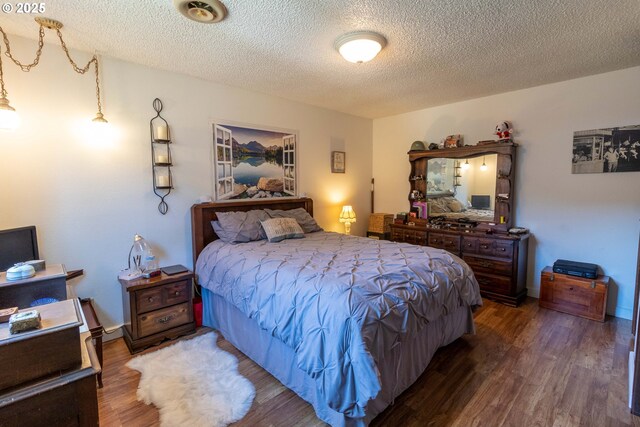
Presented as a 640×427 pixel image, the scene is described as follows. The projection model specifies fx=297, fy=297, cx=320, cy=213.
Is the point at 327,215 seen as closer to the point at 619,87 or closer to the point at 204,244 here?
the point at 204,244

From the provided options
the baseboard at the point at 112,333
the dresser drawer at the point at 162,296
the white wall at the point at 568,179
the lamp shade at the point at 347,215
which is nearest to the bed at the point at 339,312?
the dresser drawer at the point at 162,296

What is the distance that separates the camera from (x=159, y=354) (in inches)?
97.2

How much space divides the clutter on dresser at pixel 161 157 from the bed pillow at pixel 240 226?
1.80 feet

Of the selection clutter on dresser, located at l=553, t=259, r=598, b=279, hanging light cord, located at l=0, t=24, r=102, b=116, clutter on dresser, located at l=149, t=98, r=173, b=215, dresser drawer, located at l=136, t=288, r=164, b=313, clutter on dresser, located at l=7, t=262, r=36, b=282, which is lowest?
dresser drawer, located at l=136, t=288, r=164, b=313

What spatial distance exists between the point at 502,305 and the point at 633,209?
1.59 m

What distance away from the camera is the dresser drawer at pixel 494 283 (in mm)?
3422

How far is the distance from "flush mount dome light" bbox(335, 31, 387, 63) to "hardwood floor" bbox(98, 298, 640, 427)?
2.50 metres

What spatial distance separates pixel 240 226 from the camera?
122 inches

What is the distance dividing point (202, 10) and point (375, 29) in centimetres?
119

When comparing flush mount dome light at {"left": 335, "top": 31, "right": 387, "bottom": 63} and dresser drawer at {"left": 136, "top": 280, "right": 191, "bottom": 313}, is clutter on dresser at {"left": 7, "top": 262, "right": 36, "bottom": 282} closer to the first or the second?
dresser drawer at {"left": 136, "top": 280, "right": 191, "bottom": 313}

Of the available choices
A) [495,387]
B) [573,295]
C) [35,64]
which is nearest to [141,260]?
[35,64]

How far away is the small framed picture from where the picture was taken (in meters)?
4.59

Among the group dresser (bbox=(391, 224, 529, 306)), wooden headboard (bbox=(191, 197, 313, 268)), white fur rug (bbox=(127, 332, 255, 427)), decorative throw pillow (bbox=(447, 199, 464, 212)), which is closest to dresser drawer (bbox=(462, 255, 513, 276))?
dresser (bbox=(391, 224, 529, 306))

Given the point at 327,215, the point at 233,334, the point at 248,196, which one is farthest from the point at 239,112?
the point at 233,334
